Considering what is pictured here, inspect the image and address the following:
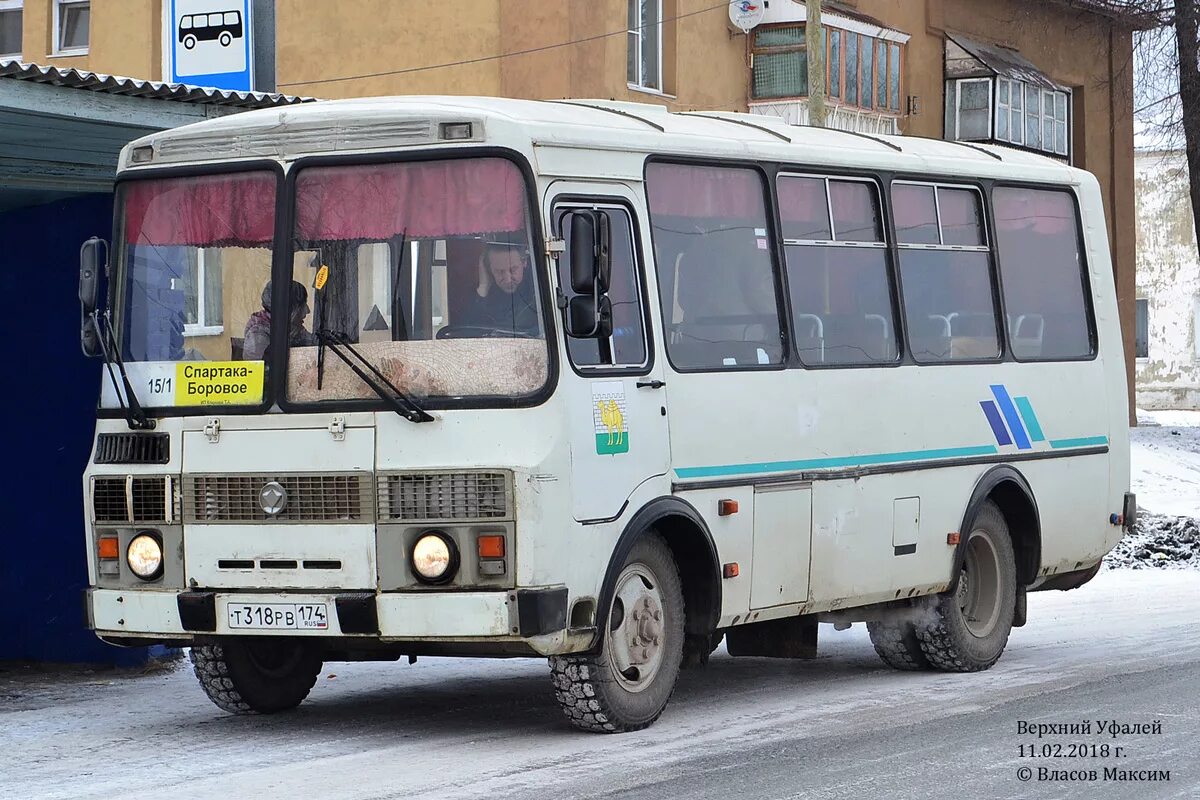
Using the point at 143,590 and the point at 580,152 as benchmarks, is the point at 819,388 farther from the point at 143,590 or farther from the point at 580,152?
the point at 143,590

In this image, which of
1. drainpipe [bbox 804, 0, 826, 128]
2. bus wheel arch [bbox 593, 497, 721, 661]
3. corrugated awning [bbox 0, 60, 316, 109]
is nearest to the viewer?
bus wheel arch [bbox 593, 497, 721, 661]

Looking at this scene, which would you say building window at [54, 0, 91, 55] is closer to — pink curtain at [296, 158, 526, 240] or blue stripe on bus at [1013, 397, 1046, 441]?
blue stripe on bus at [1013, 397, 1046, 441]

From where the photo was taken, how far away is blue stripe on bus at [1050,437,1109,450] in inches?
498

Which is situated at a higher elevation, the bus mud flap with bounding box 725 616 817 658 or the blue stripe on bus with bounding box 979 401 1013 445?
the blue stripe on bus with bounding box 979 401 1013 445

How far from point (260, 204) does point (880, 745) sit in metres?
3.64

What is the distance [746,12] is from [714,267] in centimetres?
2073

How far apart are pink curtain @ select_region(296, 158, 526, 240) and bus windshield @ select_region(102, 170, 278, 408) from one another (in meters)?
0.30

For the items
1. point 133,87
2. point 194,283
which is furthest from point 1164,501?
point 194,283

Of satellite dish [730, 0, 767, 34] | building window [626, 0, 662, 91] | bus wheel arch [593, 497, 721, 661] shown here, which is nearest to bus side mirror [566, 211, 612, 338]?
bus wheel arch [593, 497, 721, 661]

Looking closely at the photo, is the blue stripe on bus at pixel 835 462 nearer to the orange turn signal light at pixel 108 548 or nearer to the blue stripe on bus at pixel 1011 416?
the blue stripe on bus at pixel 1011 416

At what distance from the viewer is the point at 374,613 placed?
8742mm

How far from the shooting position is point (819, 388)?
1066cm

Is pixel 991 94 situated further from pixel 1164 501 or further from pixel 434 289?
pixel 434 289

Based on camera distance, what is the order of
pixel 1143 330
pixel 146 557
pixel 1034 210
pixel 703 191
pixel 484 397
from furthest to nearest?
pixel 1143 330
pixel 1034 210
pixel 703 191
pixel 146 557
pixel 484 397
